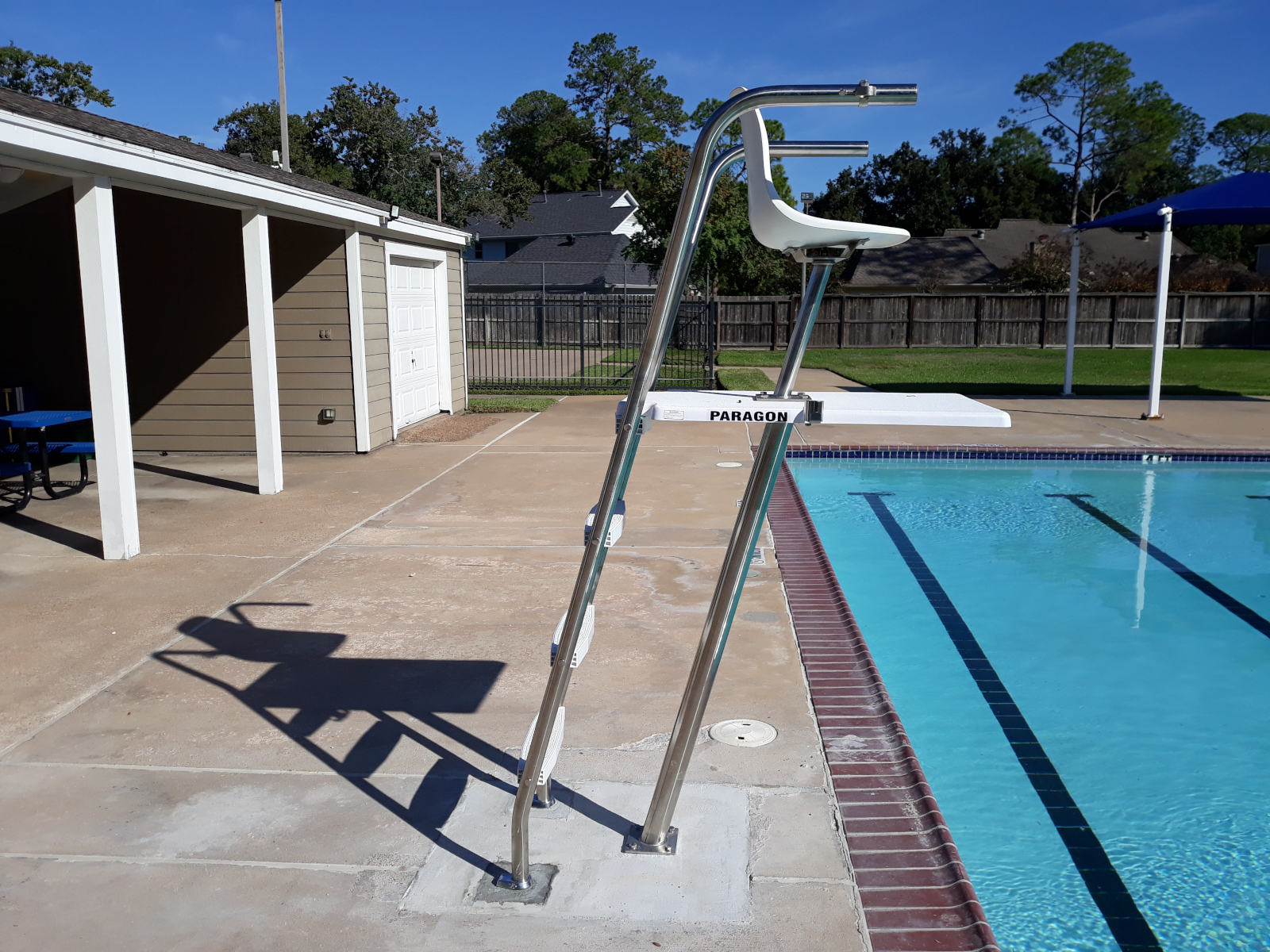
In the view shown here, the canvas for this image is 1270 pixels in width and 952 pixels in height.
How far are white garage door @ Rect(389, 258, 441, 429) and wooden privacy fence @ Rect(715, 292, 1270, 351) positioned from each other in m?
14.1

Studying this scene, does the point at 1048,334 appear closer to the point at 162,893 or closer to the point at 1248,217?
the point at 1248,217

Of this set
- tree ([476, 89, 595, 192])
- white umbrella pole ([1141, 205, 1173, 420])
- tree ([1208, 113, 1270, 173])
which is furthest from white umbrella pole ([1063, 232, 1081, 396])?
tree ([1208, 113, 1270, 173])

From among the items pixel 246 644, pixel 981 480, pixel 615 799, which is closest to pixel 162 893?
pixel 615 799

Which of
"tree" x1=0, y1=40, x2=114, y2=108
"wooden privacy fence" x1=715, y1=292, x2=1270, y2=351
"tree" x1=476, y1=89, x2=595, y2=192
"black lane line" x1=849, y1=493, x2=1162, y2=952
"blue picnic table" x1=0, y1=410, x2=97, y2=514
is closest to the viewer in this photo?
"black lane line" x1=849, y1=493, x2=1162, y2=952

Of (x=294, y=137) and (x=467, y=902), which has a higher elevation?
(x=294, y=137)

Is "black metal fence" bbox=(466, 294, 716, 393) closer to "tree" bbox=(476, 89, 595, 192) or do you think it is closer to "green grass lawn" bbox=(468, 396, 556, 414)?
"green grass lawn" bbox=(468, 396, 556, 414)

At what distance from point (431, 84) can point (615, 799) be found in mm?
33146

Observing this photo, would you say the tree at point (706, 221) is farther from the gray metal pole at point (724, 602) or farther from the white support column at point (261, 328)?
the gray metal pole at point (724, 602)

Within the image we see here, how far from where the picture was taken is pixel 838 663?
411 centimetres

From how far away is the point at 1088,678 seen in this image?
15.5 ft

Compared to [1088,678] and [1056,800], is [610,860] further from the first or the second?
[1088,678]

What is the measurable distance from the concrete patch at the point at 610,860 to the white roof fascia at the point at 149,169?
Result: 13.7 feet

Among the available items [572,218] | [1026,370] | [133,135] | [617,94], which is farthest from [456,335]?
[617,94]

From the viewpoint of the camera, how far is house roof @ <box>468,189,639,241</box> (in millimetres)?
37906
